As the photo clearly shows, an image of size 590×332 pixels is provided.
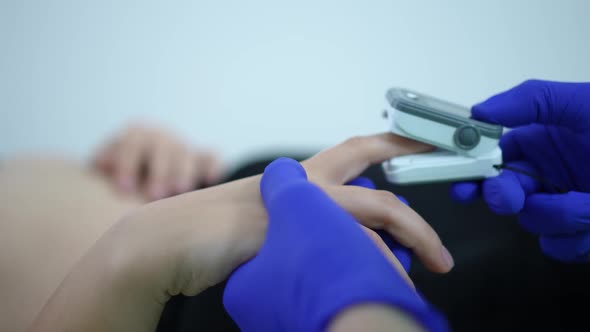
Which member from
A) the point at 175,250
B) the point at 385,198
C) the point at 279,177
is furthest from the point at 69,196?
the point at 385,198

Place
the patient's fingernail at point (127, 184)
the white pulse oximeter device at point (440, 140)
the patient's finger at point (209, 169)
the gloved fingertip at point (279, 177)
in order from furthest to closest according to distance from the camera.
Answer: the patient's finger at point (209, 169), the patient's fingernail at point (127, 184), the white pulse oximeter device at point (440, 140), the gloved fingertip at point (279, 177)

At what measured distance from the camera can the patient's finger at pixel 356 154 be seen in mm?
627

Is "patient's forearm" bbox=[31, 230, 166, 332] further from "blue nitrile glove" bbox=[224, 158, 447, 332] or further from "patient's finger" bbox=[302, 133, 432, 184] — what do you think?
"patient's finger" bbox=[302, 133, 432, 184]

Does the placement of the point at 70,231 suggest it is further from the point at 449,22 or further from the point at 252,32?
the point at 449,22

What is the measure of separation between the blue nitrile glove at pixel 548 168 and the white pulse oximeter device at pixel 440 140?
35 mm

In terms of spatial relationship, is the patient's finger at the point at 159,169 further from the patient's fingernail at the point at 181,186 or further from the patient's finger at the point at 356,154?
the patient's finger at the point at 356,154

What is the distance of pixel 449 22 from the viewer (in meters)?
0.99

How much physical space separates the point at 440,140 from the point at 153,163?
2.39 ft

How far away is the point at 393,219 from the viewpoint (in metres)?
0.54

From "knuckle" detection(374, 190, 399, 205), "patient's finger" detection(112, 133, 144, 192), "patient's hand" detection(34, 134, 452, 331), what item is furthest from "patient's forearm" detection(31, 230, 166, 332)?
"patient's finger" detection(112, 133, 144, 192)

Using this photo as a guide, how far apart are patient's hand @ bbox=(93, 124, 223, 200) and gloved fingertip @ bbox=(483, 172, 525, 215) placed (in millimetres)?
713

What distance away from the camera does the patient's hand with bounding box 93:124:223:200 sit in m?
0.97

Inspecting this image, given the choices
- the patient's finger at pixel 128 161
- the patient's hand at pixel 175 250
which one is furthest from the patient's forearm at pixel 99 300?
the patient's finger at pixel 128 161

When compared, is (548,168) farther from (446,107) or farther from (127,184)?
(127,184)
